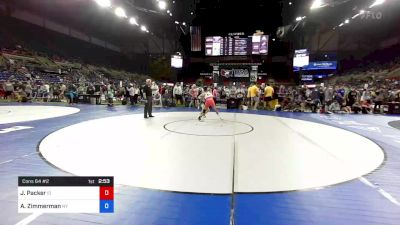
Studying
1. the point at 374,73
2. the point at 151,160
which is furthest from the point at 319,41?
the point at 151,160

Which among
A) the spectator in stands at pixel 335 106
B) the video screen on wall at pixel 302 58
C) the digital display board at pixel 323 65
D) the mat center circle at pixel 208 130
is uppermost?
the digital display board at pixel 323 65

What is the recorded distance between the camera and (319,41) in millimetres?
33750

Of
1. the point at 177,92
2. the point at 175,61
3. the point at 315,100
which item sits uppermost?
the point at 175,61

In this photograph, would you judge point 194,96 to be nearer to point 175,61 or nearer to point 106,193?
point 175,61

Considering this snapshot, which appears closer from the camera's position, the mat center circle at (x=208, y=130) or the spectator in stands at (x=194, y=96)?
the mat center circle at (x=208, y=130)

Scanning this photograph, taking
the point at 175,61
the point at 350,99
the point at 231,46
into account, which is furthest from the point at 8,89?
the point at 350,99

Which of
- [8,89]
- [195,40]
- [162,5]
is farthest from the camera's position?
[195,40]

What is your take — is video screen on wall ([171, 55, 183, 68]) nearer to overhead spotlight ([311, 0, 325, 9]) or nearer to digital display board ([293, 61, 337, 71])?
overhead spotlight ([311, 0, 325, 9])

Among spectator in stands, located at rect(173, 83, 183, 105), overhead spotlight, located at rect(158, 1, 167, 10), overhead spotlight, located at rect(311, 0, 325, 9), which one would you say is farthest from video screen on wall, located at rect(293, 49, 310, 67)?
overhead spotlight, located at rect(158, 1, 167, 10)

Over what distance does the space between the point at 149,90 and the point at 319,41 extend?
1173 inches
